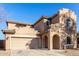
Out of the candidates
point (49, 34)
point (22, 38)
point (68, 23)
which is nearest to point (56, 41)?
point (49, 34)

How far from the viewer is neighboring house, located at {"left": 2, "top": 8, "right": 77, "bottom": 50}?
16.6 metres

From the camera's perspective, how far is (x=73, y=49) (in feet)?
53.0

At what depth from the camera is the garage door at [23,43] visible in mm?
16625

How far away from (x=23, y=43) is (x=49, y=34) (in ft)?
7.34

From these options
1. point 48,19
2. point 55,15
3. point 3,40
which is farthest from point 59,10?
point 3,40

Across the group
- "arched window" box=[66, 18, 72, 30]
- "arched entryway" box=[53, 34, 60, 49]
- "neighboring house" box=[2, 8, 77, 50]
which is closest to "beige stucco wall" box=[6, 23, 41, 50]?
"neighboring house" box=[2, 8, 77, 50]

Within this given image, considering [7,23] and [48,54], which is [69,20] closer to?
[48,54]

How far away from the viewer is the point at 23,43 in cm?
1750

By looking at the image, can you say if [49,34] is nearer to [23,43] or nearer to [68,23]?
[68,23]

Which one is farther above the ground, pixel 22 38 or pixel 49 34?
pixel 49 34

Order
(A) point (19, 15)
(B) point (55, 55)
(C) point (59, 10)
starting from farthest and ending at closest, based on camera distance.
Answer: (C) point (59, 10) < (A) point (19, 15) < (B) point (55, 55)

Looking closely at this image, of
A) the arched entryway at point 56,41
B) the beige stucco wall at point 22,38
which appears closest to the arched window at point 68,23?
the arched entryway at point 56,41

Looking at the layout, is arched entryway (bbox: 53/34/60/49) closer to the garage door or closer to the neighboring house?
the neighboring house

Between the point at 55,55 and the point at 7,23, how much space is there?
5.21 metres
